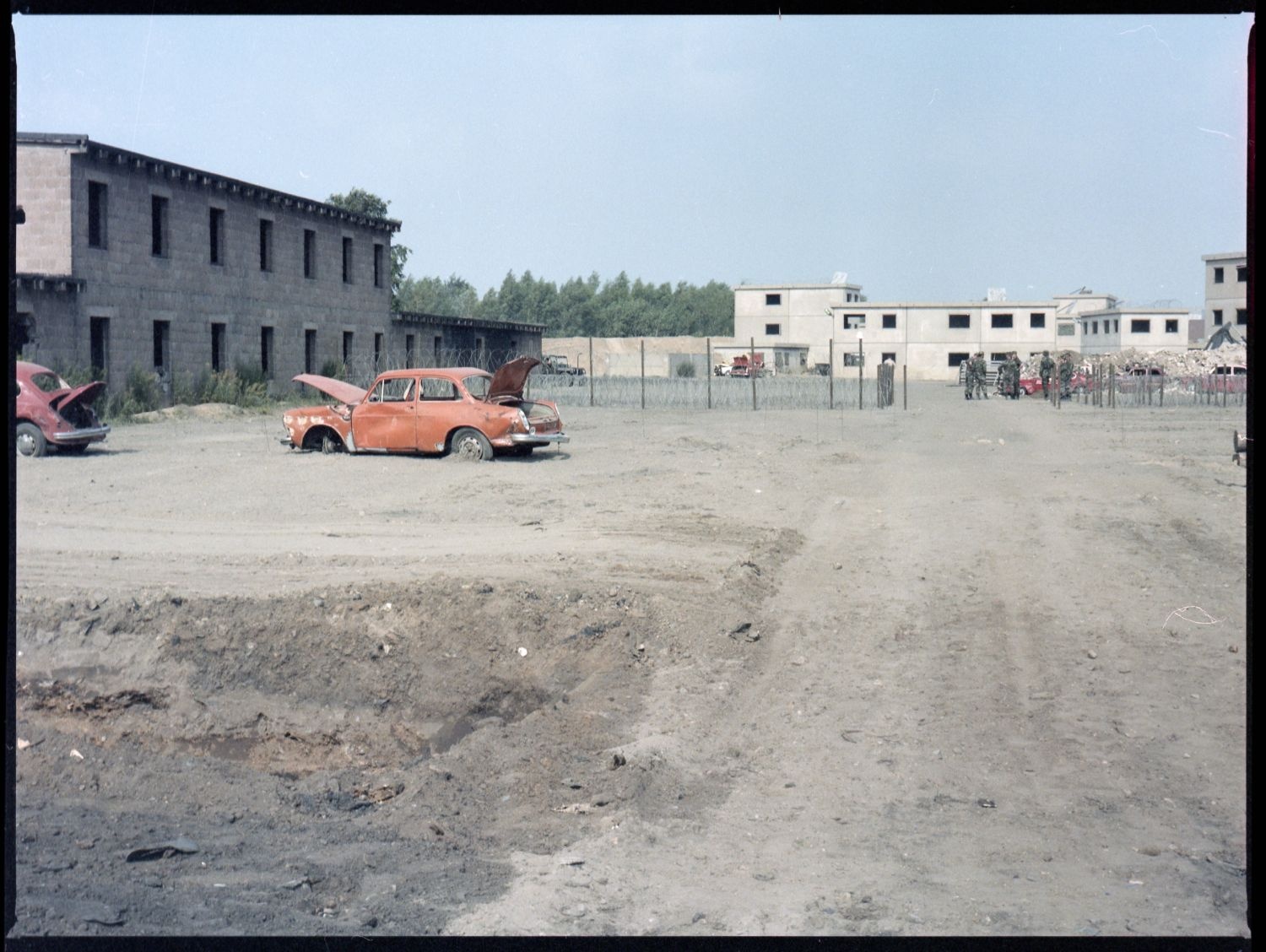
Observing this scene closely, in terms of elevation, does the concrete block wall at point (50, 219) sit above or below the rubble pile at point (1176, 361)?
above

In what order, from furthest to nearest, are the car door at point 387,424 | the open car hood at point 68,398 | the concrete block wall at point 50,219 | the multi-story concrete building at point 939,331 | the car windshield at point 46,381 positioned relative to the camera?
the multi-story concrete building at point 939,331 → the concrete block wall at point 50,219 → the car door at point 387,424 → the car windshield at point 46,381 → the open car hood at point 68,398

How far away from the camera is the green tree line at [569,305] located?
151 ft

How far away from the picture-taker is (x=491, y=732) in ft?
23.5

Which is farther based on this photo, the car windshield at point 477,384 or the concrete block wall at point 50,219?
the concrete block wall at point 50,219

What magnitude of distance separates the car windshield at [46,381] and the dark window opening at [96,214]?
825 cm

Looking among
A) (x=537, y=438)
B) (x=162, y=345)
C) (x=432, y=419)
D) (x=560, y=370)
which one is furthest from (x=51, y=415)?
(x=560, y=370)

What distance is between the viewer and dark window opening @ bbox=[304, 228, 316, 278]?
31.2m

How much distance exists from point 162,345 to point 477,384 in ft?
35.6

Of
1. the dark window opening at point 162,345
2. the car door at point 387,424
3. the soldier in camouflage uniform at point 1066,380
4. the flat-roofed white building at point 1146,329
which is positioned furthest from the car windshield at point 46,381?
the flat-roofed white building at point 1146,329

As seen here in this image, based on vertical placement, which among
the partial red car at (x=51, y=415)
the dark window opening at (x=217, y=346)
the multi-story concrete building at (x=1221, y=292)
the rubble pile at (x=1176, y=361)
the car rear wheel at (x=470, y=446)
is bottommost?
the car rear wheel at (x=470, y=446)

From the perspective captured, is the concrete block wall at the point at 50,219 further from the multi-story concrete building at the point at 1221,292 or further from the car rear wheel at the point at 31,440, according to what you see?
the multi-story concrete building at the point at 1221,292

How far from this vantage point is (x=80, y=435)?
55.1 ft

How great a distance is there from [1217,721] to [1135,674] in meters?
Result: 0.96

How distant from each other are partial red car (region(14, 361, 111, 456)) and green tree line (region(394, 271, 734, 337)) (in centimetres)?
2141
